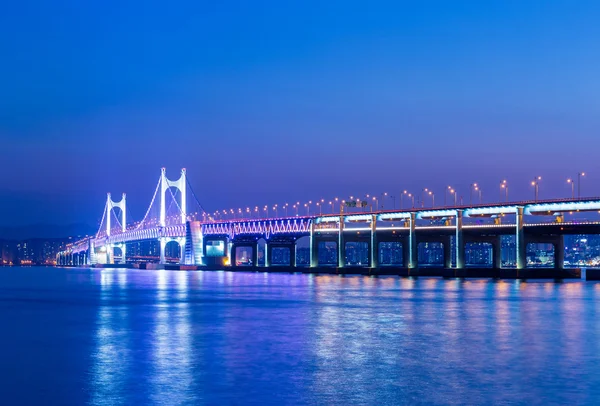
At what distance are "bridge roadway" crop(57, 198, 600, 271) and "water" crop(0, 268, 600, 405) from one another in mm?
55557

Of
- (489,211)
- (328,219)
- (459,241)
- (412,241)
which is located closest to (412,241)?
(412,241)

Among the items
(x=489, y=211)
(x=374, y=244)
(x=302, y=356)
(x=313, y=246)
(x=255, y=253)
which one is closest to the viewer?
(x=302, y=356)

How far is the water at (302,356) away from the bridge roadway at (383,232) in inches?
2187

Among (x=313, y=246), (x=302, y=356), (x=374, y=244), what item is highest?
(x=374, y=244)

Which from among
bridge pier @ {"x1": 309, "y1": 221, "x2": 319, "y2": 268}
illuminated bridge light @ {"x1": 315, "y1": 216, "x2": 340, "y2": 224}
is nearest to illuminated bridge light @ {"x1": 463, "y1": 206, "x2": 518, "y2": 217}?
illuminated bridge light @ {"x1": 315, "y1": 216, "x2": 340, "y2": 224}

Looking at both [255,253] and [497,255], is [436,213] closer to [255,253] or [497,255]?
[497,255]

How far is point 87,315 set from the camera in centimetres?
4253

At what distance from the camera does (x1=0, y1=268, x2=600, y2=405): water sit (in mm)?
18297

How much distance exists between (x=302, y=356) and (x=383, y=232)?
104337 millimetres

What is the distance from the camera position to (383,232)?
128m

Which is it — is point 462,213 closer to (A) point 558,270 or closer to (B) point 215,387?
(A) point 558,270

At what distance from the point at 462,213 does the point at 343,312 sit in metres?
65.7

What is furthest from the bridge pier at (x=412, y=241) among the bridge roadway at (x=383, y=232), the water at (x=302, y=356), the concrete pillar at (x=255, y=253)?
the water at (x=302, y=356)

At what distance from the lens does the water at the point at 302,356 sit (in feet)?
60.0
